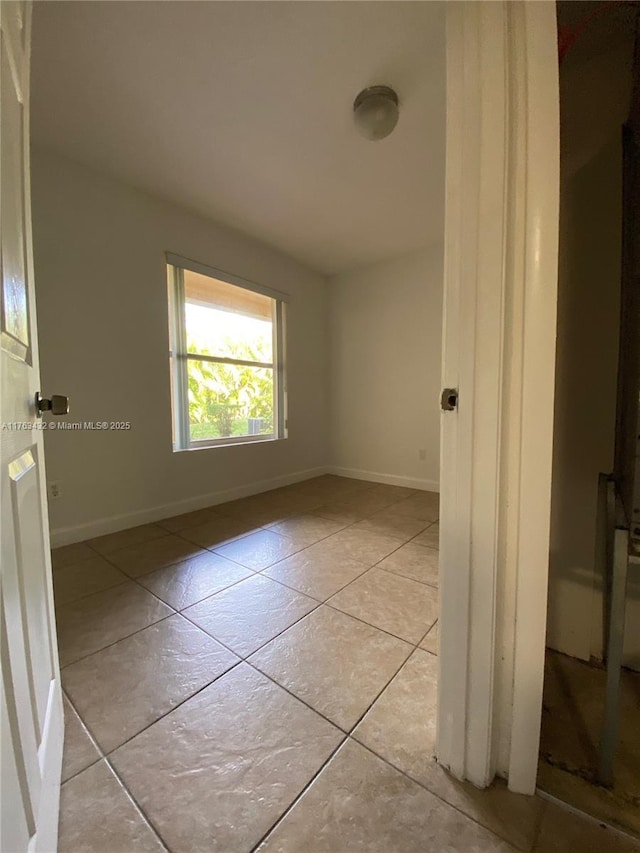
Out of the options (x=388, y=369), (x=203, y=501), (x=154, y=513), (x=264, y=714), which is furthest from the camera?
(x=388, y=369)

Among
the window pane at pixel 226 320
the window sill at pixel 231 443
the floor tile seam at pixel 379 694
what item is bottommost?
the floor tile seam at pixel 379 694

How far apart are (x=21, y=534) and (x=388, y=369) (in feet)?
11.2

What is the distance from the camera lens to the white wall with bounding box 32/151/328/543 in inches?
80.7

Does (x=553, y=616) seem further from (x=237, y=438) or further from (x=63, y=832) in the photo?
(x=237, y=438)

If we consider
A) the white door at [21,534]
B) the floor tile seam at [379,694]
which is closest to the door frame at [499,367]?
the floor tile seam at [379,694]

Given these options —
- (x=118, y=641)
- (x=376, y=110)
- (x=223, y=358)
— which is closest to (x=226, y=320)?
(x=223, y=358)

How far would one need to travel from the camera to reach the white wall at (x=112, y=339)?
80.7 inches

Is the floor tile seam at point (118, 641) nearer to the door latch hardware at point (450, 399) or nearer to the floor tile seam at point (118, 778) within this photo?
the floor tile seam at point (118, 778)

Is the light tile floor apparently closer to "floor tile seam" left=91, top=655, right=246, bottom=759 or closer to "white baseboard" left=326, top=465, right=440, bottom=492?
"floor tile seam" left=91, top=655, right=246, bottom=759

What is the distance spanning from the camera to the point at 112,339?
2.29 metres

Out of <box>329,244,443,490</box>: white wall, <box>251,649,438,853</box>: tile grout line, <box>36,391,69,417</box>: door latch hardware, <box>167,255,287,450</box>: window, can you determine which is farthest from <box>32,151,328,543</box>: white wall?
<box>251,649,438,853</box>: tile grout line

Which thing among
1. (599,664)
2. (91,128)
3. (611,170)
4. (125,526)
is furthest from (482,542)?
(91,128)

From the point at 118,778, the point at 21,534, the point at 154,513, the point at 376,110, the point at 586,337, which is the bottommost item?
the point at 118,778

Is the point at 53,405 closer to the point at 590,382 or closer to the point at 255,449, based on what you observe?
the point at 590,382
